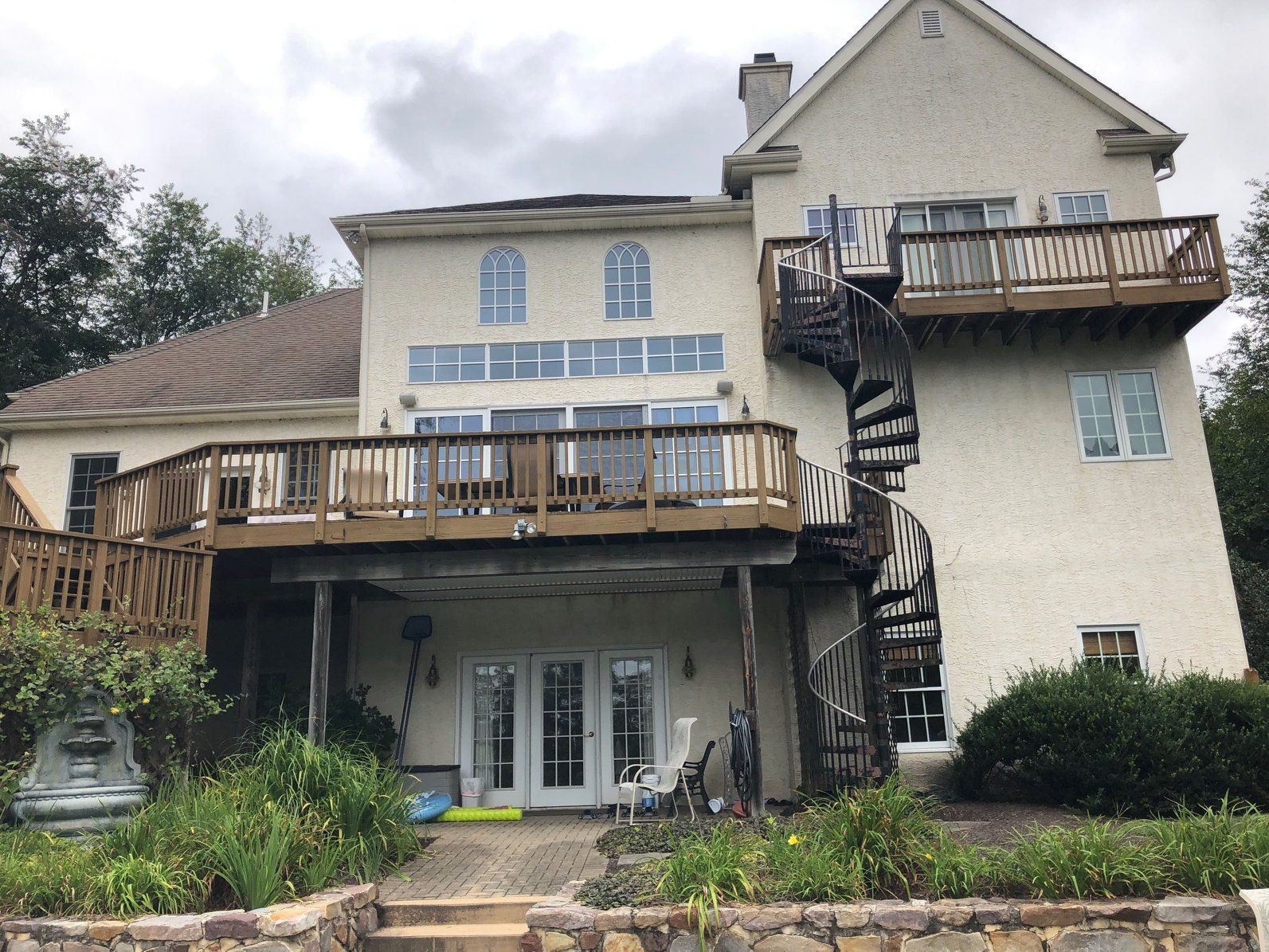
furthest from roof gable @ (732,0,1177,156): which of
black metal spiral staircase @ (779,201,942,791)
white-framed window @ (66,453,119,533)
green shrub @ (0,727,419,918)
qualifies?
white-framed window @ (66,453,119,533)

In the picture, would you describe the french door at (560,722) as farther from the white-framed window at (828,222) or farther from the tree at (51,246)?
the tree at (51,246)

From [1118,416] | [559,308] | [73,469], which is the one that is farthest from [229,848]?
[1118,416]

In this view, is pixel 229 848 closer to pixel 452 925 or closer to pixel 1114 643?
pixel 452 925

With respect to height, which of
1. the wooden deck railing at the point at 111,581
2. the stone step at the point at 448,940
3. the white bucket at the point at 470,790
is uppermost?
the wooden deck railing at the point at 111,581

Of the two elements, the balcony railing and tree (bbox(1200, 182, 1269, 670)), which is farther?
tree (bbox(1200, 182, 1269, 670))

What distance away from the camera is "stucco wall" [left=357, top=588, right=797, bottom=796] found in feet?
38.4

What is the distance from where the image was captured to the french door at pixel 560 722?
38.2ft

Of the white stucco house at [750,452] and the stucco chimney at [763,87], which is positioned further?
the stucco chimney at [763,87]

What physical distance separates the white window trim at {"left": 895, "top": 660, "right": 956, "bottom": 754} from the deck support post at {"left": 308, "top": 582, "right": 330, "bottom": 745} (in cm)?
638

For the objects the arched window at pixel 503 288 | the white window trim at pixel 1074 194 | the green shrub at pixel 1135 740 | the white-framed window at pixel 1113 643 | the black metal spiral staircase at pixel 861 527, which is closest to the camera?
the green shrub at pixel 1135 740

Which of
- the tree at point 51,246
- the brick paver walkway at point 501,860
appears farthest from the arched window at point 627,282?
the tree at point 51,246

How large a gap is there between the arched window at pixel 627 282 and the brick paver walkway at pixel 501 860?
259 inches

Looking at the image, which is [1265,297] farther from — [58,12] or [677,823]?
[58,12]

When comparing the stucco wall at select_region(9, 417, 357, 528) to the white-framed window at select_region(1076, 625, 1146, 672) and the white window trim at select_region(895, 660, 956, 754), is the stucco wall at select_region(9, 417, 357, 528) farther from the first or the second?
the white-framed window at select_region(1076, 625, 1146, 672)
